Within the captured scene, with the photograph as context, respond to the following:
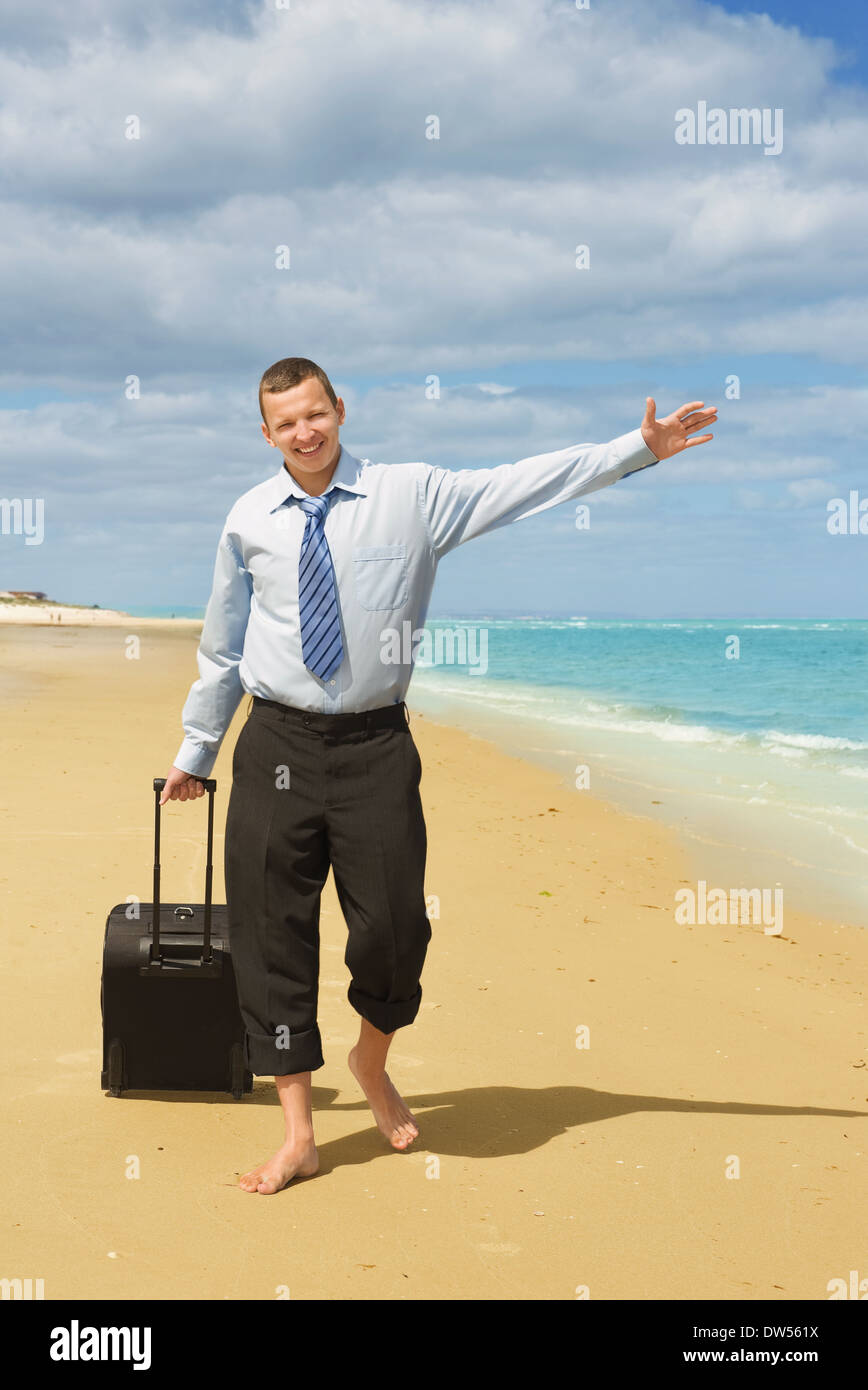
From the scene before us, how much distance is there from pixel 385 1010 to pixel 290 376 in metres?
1.87

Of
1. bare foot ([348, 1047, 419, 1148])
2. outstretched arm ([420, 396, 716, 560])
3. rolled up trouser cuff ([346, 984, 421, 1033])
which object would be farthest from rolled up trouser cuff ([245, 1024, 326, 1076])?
outstretched arm ([420, 396, 716, 560])

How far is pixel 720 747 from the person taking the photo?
1656cm

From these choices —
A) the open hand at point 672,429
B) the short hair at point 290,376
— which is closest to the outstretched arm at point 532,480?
the open hand at point 672,429

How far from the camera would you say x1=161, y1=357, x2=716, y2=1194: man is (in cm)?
345

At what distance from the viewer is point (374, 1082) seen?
380cm

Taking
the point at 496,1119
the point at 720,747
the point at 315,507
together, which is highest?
the point at 315,507

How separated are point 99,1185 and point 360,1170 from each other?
2.45 feet

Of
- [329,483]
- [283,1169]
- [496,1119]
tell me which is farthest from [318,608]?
[496,1119]

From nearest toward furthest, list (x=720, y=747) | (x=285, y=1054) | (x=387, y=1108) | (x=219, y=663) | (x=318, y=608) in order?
(x=318, y=608) → (x=285, y=1054) → (x=219, y=663) → (x=387, y=1108) → (x=720, y=747)

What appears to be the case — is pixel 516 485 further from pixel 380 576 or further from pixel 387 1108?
pixel 387 1108

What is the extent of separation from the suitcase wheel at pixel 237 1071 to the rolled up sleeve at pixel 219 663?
3.17ft

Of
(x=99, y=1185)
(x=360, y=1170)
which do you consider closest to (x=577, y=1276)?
(x=360, y=1170)

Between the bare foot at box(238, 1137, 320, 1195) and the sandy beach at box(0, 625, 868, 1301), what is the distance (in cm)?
3
